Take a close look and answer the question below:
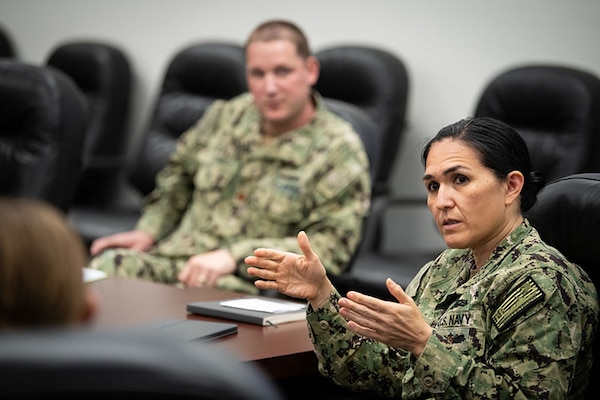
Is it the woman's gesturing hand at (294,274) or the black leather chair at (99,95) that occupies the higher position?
the woman's gesturing hand at (294,274)

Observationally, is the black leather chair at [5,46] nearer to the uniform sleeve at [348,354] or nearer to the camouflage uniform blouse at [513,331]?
the uniform sleeve at [348,354]

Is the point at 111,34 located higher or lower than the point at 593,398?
lower

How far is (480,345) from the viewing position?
1747mm

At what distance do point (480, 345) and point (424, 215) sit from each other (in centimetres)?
274

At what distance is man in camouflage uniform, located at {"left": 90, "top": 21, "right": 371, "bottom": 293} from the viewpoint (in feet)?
10.1

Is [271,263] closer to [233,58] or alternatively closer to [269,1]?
[233,58]

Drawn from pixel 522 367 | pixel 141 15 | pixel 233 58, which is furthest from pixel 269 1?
pixel 522 367

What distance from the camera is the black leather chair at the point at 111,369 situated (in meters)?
0.69

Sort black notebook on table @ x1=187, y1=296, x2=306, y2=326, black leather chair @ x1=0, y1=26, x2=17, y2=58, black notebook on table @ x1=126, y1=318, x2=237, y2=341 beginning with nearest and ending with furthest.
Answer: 1. black notebook on table @ x1=126, y1=318, x2=237, y2=341
2. black notebook on table @ x1=187, y1=296, x2=306, y2=326
3. black leather chair @ x1=0, y1=26, x2=17, y2=58

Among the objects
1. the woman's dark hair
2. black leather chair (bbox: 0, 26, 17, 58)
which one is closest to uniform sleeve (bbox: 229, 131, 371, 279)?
the woman's dark hair

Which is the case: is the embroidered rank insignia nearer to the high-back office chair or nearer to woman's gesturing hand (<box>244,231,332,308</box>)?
woman's gesturing hand (<box>244,231,332,308</box>)

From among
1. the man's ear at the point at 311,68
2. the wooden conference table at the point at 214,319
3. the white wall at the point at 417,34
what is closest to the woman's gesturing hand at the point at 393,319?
the wooden conference table at the point at 214,319

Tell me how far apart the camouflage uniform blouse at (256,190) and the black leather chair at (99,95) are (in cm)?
161

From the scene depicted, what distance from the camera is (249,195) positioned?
10.9 feet
